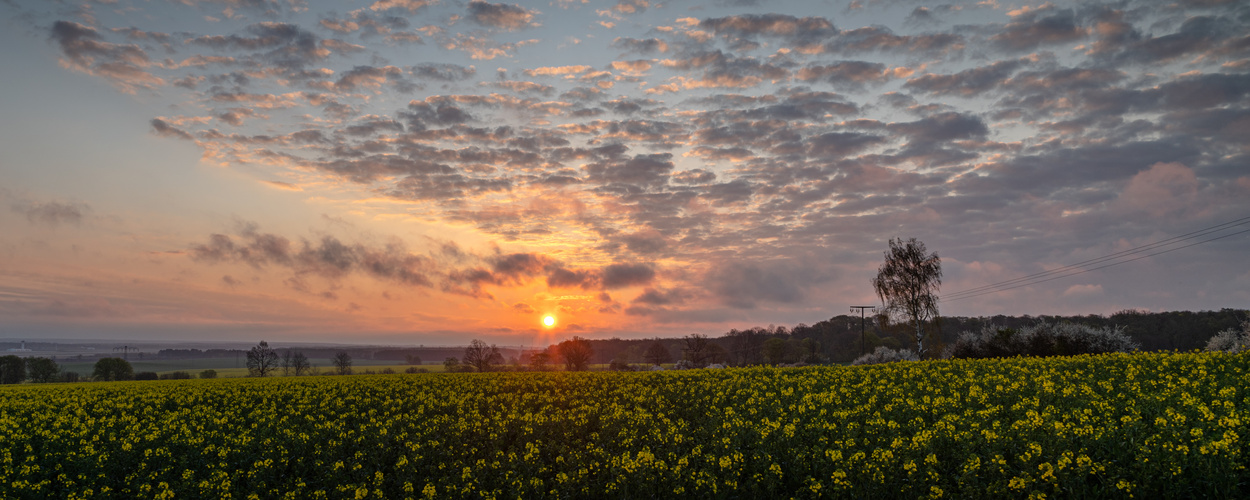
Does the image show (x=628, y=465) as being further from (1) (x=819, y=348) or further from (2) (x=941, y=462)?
(1) (x=819, y=348)

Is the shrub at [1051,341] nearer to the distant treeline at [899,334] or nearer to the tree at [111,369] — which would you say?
the distant treeline at [899,334]

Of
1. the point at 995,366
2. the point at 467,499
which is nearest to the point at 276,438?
the point at 467,499

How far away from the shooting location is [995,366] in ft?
85.1

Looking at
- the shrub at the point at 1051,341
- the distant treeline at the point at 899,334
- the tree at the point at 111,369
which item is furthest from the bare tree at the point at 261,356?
the shrub at the point at 1051,341

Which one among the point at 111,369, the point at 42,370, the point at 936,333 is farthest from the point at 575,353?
the point at 42,370

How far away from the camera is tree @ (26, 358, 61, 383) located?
11854 centimetres

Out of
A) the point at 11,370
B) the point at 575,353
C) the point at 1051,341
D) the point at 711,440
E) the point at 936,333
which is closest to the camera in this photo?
the point at 711,440

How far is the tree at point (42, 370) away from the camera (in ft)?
389

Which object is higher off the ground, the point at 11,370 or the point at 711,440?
the point at 711,440

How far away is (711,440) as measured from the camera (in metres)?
15.8

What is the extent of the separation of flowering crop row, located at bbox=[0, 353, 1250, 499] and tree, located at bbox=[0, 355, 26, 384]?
138678 mm

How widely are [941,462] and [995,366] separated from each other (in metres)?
16.2

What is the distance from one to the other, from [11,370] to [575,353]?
374ft

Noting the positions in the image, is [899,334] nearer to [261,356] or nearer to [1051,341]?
[1051,341]
